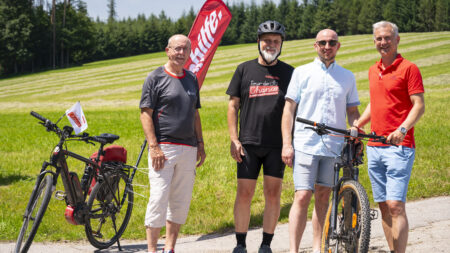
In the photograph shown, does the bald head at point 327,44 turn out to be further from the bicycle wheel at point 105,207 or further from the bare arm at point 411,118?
the bicycle wheel at point 105,207

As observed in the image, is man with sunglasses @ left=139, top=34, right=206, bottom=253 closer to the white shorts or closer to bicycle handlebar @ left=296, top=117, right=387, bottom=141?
the white shorts

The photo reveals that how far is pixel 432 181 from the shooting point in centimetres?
802

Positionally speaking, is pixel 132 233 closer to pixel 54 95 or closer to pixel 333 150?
pixel 333 150

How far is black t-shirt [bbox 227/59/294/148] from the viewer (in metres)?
4.98

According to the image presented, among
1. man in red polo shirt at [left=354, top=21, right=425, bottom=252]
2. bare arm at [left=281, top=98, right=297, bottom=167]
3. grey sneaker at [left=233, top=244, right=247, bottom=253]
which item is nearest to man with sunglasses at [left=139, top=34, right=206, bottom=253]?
grey sneaker at [left=233, top=244, right=247, bottom=253]

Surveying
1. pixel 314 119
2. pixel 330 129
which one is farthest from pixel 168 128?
pixel 330 129

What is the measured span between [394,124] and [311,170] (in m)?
0.88

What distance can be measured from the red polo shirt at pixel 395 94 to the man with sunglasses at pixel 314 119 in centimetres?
37

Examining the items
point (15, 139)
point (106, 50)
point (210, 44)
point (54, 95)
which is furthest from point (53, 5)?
point (210, 44)

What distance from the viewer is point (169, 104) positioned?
184 inches

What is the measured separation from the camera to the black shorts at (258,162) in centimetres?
503

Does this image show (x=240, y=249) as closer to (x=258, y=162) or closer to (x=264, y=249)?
(x=264, y=249)

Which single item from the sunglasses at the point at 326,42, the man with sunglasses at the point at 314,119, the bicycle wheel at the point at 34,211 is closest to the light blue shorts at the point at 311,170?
the man with sunglasses at the point at 314,119

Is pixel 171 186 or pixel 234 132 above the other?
pixel 234 132
